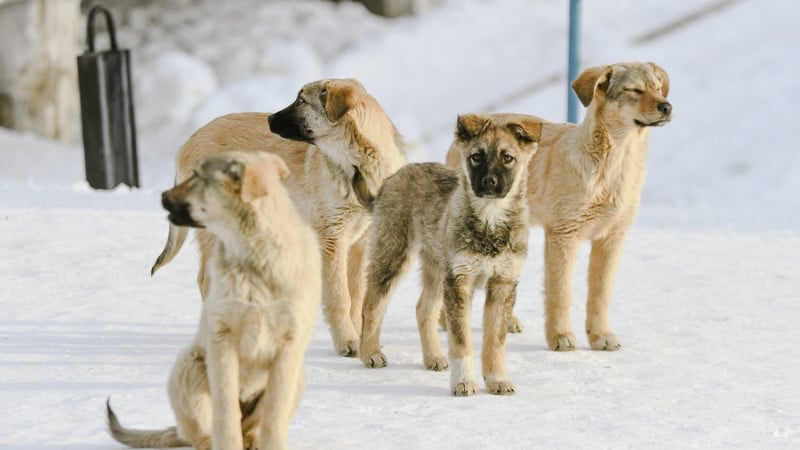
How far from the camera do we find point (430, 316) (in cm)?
627

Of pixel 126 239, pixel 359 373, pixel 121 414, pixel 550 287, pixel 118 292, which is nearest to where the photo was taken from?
pixel 121 414

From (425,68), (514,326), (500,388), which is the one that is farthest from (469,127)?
(425,68)

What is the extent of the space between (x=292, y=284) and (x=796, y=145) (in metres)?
8.53

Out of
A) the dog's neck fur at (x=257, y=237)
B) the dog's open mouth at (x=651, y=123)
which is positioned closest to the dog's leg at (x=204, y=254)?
the dog's neck fur at (x=257, y=237)

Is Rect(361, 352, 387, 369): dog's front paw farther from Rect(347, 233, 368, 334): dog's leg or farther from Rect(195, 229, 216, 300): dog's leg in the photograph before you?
Rect(195, 229, 216, 300): dog's leg

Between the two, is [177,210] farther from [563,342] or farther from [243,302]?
[563,342]

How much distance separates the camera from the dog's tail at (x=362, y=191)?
6.58 metres

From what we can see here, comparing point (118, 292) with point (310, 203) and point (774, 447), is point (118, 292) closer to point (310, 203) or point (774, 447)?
point (310, 203)

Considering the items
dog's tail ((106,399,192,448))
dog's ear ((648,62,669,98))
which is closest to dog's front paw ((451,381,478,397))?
dog's tail ((106,399,192,448))

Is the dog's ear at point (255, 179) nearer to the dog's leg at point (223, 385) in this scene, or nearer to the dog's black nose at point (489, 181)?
the dog's leg at point (223, 385)

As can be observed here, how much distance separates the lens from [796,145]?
39.5ft

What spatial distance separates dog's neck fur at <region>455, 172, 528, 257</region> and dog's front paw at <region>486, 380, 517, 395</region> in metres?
0.61

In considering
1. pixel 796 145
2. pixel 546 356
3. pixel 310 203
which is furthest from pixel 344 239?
pixel 796 145

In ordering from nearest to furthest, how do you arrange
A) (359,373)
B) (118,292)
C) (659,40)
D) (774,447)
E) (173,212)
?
1. (173,212)
2. (774,447)
3. (359,373)
4. (118,292)
5. (659,40)
